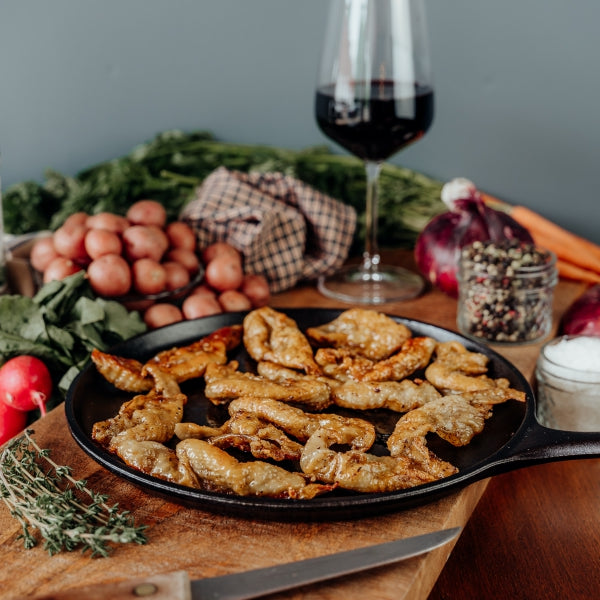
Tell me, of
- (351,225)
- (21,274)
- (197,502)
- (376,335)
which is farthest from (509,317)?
(21,274)

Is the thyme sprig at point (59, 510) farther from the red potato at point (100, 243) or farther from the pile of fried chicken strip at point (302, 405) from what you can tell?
the red potato at point (100, 243)

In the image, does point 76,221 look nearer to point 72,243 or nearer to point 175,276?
point 72,243

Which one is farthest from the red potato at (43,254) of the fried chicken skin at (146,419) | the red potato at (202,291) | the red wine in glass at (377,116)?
the red wine in glass at (377,116)

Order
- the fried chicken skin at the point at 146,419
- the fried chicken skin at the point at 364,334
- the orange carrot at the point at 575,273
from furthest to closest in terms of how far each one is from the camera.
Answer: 1. the orange carrot at the point at 575,273
2. the fried chicken skin at the point at 364,334
3. the fried chicken skin at the point at 146,419

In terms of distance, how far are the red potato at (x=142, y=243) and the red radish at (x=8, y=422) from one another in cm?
51

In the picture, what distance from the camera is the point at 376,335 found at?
1.72 metres

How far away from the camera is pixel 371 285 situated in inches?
89.0

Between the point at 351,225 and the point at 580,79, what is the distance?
33.6 inches

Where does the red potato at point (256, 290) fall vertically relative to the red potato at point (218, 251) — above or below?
below

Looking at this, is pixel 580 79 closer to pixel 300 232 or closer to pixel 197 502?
pixel 300 232

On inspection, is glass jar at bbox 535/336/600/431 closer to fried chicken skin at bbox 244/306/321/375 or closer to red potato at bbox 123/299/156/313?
fried chicken skin at bbox 244/306/321/375

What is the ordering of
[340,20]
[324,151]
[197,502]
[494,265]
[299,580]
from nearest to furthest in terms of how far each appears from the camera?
[299,580], [197,502], [494,265], [340,20], [324,151]

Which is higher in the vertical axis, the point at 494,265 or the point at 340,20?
the point at 340,20

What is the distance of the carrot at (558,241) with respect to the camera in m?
2.34
